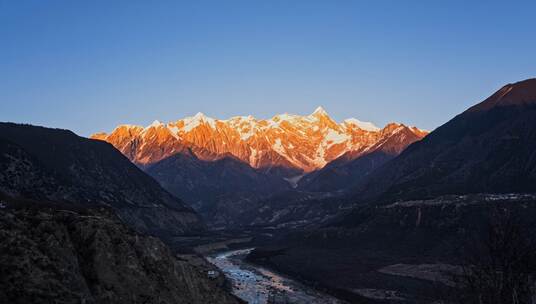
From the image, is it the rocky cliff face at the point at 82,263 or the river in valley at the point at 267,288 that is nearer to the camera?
the rocky cliff face at the point at 82,263

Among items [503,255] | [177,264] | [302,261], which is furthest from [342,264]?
[503,255]

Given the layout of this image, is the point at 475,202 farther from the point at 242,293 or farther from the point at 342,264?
the point at 242,293

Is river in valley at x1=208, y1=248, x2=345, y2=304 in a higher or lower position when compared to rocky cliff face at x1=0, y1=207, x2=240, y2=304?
lower

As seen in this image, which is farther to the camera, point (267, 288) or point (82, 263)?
point (267, 288)

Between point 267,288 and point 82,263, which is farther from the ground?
point 82,263

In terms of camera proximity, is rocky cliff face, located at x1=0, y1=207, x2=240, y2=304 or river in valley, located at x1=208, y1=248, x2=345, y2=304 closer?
rocky cliff face, located at x1=0, y1=207, x2=240, y2=304

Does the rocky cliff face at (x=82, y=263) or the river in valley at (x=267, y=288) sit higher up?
the rocky cliff face at (x=82, y=263)
